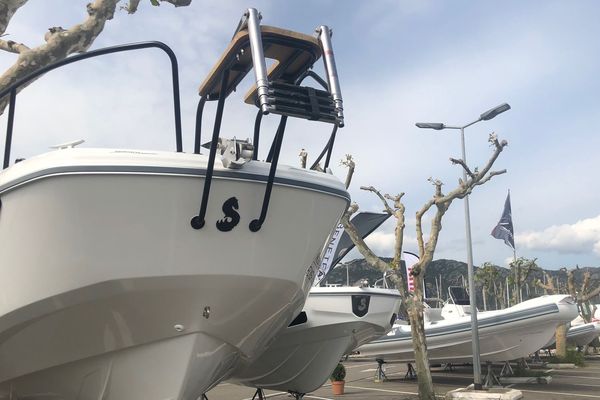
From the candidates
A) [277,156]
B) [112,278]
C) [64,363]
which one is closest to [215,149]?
[277,156]

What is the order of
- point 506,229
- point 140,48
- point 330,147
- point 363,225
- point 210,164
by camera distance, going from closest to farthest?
point 210,164 < point 140,48 < point 330,147 < point 363,225 < point 506,229

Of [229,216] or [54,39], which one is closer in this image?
[229,216]

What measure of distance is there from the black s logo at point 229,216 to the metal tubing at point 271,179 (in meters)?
0.13

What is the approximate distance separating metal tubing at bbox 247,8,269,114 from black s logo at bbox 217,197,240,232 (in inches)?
25.9

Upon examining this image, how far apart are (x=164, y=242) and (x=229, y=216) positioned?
43 centimetres

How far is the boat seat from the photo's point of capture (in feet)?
11.6

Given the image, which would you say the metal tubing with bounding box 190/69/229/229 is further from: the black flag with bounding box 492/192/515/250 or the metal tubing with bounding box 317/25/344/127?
the black flag with bounding box 492/192/515/250

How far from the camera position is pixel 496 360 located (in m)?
14.4

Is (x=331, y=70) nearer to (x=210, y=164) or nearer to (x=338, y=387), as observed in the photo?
(x=210, y=164)

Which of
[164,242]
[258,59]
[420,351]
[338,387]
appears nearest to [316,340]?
[420,351]

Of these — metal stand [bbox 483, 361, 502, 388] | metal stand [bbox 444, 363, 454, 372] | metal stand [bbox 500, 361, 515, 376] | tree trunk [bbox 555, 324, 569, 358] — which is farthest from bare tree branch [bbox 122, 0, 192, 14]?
tree trunk [bbox 555, 324, 569, 358]

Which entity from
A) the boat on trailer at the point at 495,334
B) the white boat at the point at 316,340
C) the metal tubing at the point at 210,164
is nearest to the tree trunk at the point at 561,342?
the boat on trailer at the point at 495,334

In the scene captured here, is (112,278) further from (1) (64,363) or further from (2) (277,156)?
(2) (277,156)

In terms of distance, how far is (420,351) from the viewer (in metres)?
11.1
